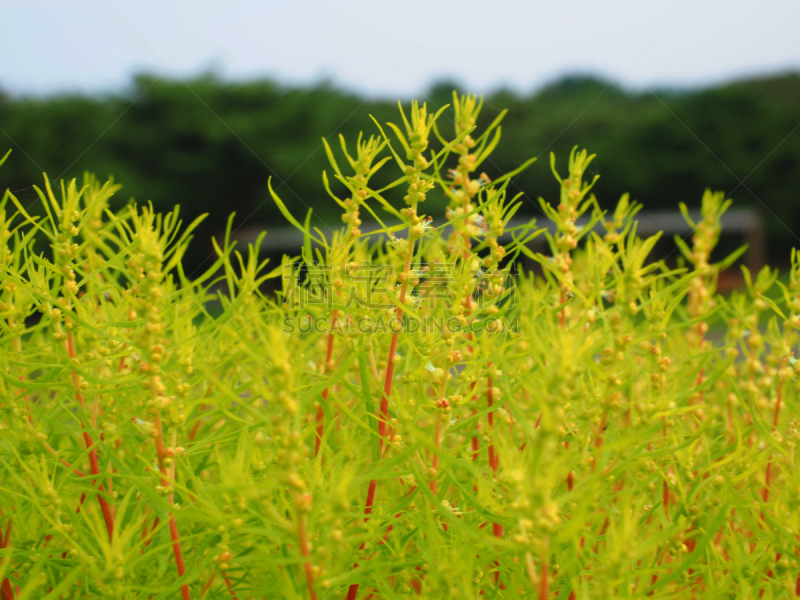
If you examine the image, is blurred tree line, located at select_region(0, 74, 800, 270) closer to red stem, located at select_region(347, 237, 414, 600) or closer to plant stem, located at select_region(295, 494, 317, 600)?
red stem, located at select_region(347, 237, 414, 600)

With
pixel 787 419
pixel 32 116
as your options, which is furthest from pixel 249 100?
pixel 787 419

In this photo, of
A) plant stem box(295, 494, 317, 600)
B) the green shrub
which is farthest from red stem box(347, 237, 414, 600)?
plant stem box(295, 494, 317, 600)

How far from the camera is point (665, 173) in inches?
510

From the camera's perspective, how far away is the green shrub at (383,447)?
0.46 metres

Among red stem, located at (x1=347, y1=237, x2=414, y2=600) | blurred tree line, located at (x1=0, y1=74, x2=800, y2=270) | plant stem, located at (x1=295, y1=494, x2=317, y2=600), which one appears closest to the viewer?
plant stem, located at (x1=295, y1=494, x2=317, y2=600)

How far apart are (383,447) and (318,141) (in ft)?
41.7

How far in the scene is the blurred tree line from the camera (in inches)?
477

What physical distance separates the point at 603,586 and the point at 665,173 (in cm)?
1394

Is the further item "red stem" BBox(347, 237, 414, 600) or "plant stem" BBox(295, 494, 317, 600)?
"red stem" BBox(347, 237, 414, 600)

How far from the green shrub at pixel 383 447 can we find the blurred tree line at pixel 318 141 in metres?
11.3

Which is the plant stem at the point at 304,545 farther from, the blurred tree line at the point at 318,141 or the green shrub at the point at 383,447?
the blurred tree line at the point at 318,141

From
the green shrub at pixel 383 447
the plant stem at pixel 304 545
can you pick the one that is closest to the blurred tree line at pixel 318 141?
the green shrub at pixel 383 447

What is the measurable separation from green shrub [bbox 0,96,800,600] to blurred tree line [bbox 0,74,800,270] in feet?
37.1

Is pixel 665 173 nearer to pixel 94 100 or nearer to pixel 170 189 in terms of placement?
pixel 170 189
